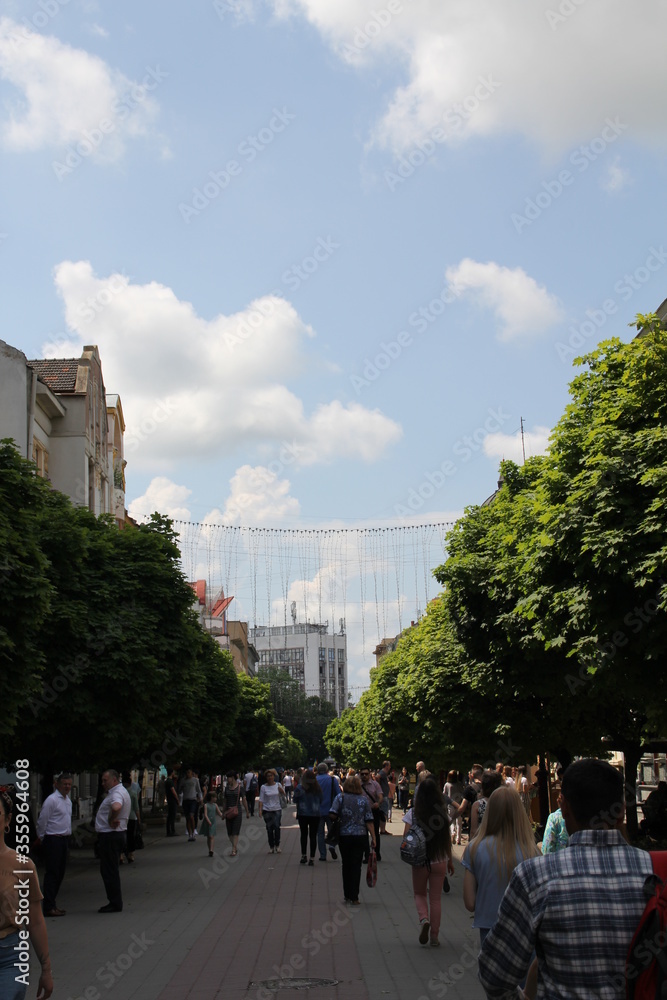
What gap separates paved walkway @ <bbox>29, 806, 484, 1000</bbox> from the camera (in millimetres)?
9805

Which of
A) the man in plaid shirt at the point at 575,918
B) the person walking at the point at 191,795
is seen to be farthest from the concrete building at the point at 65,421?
the man in plaid shirt at the point at 575,918

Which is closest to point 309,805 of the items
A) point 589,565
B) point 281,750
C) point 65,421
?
point 589,565

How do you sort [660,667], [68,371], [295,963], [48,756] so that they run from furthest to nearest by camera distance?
[68,371] → [48,756] → [660,667] → [295,963]

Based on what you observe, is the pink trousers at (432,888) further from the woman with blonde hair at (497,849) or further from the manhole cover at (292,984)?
the woman with blonde hair at (497,849)

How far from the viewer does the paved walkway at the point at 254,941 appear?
32.2ft

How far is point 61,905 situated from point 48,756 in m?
5.09

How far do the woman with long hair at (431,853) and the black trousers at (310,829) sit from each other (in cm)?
1056

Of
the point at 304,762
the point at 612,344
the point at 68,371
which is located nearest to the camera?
the point at 612,344

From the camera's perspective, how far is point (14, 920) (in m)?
5.87

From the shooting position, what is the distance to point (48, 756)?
21.8 metres

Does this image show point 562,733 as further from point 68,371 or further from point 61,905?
point 68,371

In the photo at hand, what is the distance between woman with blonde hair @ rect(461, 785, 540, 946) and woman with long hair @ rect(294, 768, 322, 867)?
13.8 m

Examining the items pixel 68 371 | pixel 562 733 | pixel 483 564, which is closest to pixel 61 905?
pixel 483 564

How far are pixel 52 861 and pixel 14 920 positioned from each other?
9478mm
